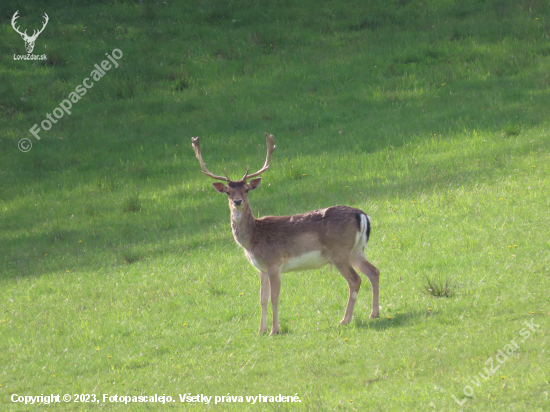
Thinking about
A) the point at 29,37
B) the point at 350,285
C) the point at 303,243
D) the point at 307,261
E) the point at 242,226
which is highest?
the point at 29,37

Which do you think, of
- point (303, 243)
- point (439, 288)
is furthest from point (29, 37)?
point (439, 288)

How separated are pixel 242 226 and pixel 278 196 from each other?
4957 mm

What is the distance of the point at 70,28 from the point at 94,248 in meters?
11.9

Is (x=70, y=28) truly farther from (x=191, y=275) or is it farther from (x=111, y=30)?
(x=191, y=275)

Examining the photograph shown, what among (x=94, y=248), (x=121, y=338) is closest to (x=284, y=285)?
(x=121, y=338)

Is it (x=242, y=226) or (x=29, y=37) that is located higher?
(x=29, y=37)

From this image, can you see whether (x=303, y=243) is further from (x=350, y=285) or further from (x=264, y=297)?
(x=264, y=297)

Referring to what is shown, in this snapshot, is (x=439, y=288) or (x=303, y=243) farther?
(x=303, y=243)

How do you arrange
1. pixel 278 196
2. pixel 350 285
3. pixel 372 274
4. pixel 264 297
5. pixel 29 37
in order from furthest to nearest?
pixel 29 37, pixel 278 196, pixel 264 297, pixel 372 274, pixel 350 285

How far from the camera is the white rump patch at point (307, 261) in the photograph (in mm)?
8086

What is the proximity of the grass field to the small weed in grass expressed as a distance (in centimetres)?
10

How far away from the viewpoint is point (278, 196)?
1330 cm

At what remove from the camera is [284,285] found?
9.66 meters

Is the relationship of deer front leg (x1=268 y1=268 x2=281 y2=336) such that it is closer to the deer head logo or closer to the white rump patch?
the white rump patch
